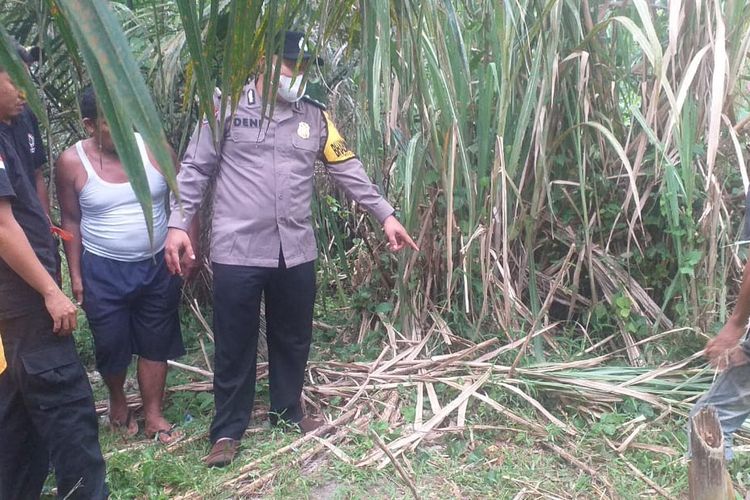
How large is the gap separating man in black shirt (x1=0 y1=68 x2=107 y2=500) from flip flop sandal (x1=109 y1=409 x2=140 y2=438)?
24.6 inches

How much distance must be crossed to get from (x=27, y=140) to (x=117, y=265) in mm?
606

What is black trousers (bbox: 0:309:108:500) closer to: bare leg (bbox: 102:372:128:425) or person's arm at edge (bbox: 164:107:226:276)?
person's arm at edge (bbox: 164:107:226:276)

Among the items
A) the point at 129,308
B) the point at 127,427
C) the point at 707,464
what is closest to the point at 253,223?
the point at 129,308

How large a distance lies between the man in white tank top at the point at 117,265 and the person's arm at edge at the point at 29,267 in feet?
1.87

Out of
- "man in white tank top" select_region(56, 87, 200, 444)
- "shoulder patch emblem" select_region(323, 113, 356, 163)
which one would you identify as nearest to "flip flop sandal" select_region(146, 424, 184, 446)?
"man in white tank top" select_region(56, 87, 200, 444)

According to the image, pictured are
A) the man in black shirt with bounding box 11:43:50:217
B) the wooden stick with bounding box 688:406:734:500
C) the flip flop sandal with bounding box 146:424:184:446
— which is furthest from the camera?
the flip flop sandal with bounding box 146:424:184:446

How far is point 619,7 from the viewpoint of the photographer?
2.85m

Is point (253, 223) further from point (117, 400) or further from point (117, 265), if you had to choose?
point (117, 400)

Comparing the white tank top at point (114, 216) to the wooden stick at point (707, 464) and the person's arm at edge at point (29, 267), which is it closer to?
the person's arm at edge at point (29, 267)

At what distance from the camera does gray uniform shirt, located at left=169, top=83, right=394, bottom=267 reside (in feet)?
7.81

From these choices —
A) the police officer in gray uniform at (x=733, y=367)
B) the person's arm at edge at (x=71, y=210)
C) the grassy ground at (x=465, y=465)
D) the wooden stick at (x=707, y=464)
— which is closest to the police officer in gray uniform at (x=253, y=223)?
the grassy ground at (x=465, y=465)

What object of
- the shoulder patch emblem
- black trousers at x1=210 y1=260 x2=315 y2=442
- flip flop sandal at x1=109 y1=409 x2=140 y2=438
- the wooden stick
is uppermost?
the shoulder patch emblem

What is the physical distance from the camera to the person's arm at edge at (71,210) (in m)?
2.50

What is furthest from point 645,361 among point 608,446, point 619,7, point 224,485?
point 224,485
